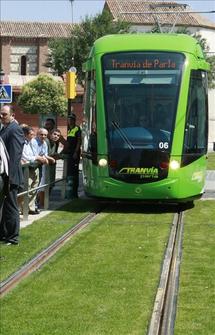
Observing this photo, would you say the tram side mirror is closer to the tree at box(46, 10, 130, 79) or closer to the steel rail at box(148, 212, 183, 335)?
the steel rail at box(148, 212, 183, 335)

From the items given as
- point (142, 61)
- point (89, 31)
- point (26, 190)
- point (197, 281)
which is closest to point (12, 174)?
point (26, 190)

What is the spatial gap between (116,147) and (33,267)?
247 inches

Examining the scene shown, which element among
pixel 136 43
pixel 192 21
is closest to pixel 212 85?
pixel 192 21

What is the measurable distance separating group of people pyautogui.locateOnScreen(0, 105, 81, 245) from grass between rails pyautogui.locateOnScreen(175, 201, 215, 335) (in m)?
2.62

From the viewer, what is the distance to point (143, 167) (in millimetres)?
15023

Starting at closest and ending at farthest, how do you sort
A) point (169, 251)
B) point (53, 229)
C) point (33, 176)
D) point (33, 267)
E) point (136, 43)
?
point (33, 267), point (169, 251), point (53, 229), point (33, 176), point (136, 43)

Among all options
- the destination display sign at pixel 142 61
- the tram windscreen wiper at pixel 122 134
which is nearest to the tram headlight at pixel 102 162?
the tram windscreen wiper at pixel 122 134

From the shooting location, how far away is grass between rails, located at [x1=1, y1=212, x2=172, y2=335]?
6.64 m

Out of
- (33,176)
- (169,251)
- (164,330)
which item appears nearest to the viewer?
(164,330)

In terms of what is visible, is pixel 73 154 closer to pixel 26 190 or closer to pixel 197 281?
pixel 26 190

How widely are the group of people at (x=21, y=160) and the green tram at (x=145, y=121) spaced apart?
1.15 metres

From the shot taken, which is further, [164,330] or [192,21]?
[192,21]

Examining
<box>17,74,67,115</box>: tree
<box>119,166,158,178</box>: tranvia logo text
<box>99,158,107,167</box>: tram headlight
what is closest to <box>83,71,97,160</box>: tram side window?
<box>99,158,107,167</box>: tram headlight

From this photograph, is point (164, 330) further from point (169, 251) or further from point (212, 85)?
point (212, 85)
